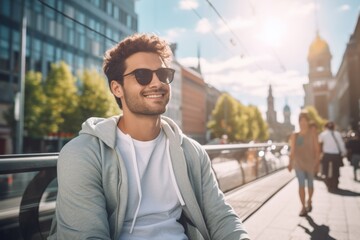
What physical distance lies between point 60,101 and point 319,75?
106749 mm

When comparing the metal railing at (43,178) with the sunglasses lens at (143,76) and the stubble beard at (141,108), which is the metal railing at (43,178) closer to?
the stubble beard at (141,108)

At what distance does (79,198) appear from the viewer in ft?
6.33

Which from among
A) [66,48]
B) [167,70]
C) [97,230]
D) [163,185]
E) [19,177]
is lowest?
[19,177]

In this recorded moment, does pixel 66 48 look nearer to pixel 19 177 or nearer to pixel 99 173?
pixel 19 177

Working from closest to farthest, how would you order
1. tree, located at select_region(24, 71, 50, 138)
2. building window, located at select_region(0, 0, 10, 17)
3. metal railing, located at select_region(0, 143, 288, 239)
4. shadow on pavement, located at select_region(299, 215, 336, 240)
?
metal railing, located at select_region(0, 143, 288, 239) → shadow on pavement, located at select_region(299, 215, 336, 240) → tree, located at select_region(24, 71, 50, 138) → building window, located at select_region(0, 0, 10, 17)

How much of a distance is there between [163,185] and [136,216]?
26 centimetres

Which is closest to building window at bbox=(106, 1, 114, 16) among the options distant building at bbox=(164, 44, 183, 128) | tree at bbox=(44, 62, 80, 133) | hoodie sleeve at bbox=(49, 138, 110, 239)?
tree at bbox=(44, 62, 80, 133)

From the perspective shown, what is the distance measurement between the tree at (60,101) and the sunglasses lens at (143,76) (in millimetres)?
25577

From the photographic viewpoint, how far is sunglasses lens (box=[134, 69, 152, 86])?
2459 millimetres

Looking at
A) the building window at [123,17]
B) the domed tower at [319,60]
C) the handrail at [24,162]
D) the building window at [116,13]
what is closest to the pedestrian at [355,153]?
the handrail at [24,162]

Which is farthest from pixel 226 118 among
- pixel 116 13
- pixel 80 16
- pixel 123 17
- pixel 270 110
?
pixel 270 110

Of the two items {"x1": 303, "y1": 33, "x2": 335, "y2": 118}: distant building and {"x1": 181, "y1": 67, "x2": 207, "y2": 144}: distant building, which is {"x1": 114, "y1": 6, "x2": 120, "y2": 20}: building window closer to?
{"x1": 181, "y1": 67, "x2": 207, "y2": 144}: distant building

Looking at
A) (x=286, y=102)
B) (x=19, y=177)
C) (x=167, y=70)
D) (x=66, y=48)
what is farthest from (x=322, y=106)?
(x=167, y=70)

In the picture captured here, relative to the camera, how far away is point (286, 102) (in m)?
184
